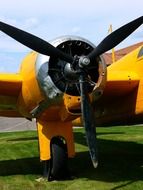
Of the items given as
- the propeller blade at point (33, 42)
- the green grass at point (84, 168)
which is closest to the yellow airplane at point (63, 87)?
the propeller blade at point (33, 42)

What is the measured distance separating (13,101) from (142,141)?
7771 mm

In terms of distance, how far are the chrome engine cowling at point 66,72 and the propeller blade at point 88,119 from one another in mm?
196

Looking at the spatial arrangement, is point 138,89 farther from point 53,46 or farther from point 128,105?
point 53,46

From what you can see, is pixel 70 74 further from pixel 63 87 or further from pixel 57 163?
pixel 57 163

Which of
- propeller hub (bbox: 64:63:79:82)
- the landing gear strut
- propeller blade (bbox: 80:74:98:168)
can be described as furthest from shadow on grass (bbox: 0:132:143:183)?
propeller hub (bbox: 64:63:79:82)

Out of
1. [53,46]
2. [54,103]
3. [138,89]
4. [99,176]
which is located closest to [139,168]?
[99,176]

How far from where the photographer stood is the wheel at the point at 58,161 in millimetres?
9516

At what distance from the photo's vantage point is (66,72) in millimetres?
8484

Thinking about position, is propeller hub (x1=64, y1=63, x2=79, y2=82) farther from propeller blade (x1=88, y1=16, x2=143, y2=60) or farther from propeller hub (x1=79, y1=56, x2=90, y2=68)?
propeller blade (x1=88, y1=16, x2=143, y2=60)

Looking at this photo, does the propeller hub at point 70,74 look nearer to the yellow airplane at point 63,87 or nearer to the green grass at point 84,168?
the yellow airplane at point 63,87

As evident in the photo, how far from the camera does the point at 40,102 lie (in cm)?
883

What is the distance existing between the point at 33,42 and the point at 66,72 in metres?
0.90

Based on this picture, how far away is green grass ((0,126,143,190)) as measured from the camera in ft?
29.4

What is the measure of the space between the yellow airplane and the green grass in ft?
2.11
